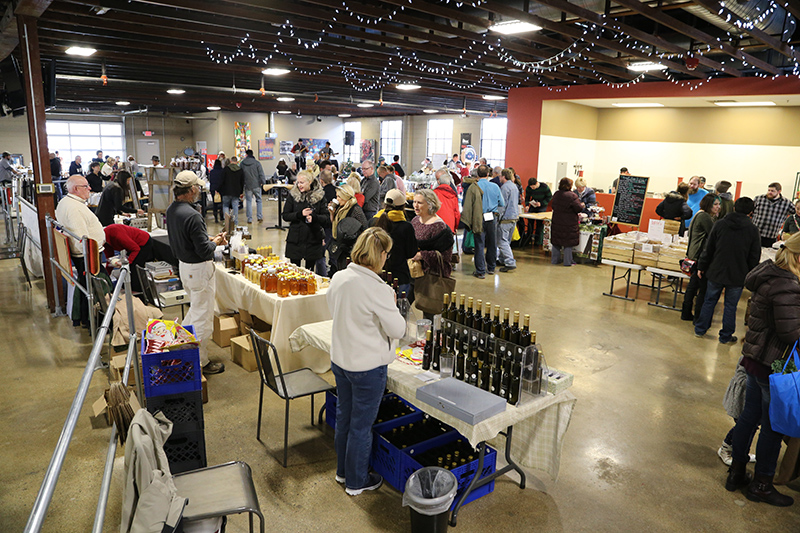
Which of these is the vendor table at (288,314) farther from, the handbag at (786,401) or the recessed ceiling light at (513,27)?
the recessed ceiling light at (513,27)

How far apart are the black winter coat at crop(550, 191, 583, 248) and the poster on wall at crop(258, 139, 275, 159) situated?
59.9ft

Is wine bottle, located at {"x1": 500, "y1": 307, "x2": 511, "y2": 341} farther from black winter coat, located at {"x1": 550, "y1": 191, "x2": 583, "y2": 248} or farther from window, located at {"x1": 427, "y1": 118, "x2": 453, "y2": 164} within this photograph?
window, located at {"x1": 427, "y1": 118, "x2": 453, "y2": 164}

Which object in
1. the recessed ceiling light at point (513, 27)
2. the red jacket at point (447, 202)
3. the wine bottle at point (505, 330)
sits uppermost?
the recessed ceiling light at point (513, 27)

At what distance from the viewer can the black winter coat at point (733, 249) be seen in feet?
17.6

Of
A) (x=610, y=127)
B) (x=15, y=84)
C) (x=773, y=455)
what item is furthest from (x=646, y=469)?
(x=610, y=127)

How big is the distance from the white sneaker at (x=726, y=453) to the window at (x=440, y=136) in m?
21.3

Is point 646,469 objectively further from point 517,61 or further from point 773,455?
point 517,61

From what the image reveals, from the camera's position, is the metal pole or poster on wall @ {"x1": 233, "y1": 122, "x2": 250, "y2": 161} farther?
poster on wall @ {"x1": 233, "y1": 122, "x2": 250, "y2": 161}

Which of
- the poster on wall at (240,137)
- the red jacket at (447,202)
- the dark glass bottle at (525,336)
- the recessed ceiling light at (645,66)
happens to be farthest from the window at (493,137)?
the dark glass bottle at (525,336)

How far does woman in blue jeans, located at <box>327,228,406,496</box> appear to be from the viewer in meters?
2.82

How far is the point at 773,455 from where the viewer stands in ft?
10.4

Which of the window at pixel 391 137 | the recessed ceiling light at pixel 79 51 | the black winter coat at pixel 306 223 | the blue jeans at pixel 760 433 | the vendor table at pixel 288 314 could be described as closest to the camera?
the blue jeans at pixel 760 433

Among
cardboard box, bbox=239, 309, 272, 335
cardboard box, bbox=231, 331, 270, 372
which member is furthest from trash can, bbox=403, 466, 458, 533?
cardboard box, bbox=239, 309, 272, 335

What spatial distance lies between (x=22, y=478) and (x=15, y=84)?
21.2 feet
